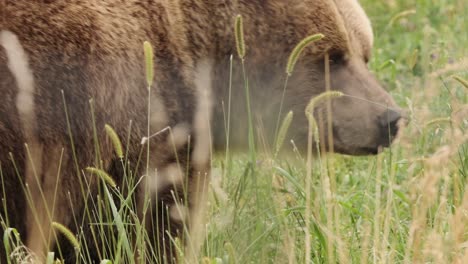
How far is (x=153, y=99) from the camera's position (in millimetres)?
4496

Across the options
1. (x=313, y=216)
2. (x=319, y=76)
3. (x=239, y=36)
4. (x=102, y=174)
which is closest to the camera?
(x=102, y=174)

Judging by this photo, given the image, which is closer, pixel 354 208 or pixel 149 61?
pixel 149 61

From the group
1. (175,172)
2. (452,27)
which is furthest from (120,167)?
(452,27)

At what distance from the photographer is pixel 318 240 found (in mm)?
4629

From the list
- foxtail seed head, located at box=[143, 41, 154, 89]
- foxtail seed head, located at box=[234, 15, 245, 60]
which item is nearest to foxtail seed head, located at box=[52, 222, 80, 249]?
foxtail seed head, located at box=[143, 41, 154, 89]

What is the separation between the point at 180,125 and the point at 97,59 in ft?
1.54

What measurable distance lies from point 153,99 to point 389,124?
109 centimetres

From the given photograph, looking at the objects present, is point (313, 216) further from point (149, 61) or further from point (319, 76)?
point (149, 61)

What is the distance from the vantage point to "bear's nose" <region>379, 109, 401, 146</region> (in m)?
4.97

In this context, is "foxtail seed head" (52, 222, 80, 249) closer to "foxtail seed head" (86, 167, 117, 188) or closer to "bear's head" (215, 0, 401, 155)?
"foxtail seed head" (86, 167, 117, 188)

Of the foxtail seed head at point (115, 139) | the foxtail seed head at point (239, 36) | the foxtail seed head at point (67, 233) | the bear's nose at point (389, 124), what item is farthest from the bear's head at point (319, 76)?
the foxtail seed head at point (67, 233)

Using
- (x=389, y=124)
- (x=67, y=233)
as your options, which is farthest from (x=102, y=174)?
(x=389, y=124)

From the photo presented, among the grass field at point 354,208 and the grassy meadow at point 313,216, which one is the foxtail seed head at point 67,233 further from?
the grass field at point 354,208

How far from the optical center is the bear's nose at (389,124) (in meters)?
4.97
